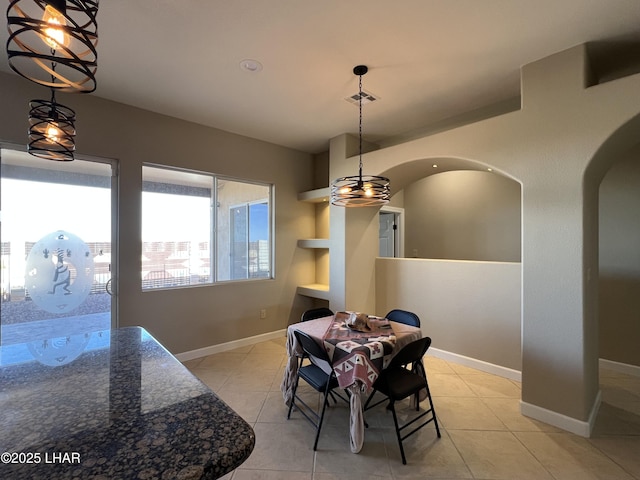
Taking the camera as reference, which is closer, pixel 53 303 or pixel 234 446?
pixel 234 446

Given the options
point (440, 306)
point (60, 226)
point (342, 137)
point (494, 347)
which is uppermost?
point (342, 137)

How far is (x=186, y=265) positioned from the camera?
152 inches

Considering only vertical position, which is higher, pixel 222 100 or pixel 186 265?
pixel 222 100

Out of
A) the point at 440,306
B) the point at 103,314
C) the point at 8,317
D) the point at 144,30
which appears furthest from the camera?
the point at 440,306

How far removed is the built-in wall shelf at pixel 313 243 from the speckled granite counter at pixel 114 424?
3.41 meters

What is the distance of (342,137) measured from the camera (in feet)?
13.9

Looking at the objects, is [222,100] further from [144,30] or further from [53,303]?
[53,303]

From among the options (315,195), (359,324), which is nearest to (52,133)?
(359,324)

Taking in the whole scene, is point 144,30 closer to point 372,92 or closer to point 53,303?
point 372,92

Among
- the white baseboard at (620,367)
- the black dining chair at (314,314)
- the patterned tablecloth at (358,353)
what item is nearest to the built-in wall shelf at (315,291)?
the black dining chair at (314,314)

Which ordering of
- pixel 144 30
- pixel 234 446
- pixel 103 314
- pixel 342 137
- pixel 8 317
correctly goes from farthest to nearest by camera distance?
pixel 342 137 → pixel 103 314 → pixel 8 317 → pixel 144 30 → pixel 234 446

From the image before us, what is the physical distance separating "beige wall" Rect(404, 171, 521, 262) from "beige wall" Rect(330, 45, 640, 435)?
1973mm

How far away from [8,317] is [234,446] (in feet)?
11.3

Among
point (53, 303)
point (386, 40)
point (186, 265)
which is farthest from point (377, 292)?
point (53, 303)
